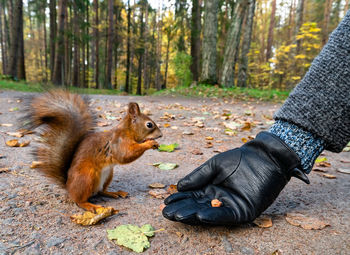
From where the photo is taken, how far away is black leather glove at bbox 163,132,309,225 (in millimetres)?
1138

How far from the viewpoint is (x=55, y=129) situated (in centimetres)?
142

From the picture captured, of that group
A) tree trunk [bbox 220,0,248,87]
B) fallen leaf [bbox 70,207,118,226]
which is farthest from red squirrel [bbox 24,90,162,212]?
tree trunk [bbox 220,0,248,87]

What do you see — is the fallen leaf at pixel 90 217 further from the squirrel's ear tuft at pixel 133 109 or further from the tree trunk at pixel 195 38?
the tree trunk at pixel 195 38

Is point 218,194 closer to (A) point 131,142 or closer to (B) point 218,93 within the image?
(A) point 131,142

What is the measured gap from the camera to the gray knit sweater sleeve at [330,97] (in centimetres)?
122

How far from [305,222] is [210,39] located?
7.76 m

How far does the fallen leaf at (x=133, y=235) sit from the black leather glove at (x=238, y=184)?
→ 0.13 metres

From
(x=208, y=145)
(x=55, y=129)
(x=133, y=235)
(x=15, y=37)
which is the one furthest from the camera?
(x=15, y=37)

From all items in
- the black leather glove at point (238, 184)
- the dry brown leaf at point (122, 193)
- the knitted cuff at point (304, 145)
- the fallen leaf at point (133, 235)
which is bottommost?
the dry brown leaf at point (122, 193)

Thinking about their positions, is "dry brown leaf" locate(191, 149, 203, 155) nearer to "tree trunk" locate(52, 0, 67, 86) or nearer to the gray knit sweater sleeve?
the gray knit sweater sleeve

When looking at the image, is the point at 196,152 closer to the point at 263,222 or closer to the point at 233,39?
the point at 263,222

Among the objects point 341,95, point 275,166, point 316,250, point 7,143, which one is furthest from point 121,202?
point 7,143

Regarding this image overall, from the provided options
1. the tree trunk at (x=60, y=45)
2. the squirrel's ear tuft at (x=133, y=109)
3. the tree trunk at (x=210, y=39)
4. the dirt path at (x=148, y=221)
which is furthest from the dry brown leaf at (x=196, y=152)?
the tree trunk at (x=60, y=45)

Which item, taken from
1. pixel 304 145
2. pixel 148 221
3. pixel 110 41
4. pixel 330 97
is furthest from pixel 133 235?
pixel 110 41
